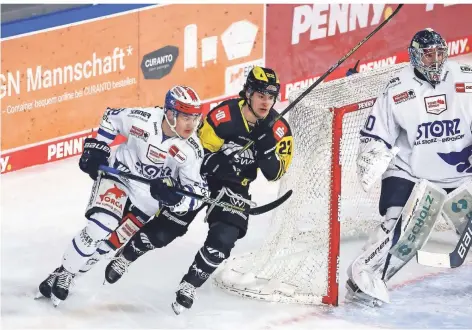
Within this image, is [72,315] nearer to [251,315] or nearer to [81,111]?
[251,315]

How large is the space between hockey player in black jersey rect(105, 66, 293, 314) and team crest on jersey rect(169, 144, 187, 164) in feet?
0.58

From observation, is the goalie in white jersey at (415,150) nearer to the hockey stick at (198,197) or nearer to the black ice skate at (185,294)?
the hockey stick at (198,197)

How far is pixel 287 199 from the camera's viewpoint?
7.29 m

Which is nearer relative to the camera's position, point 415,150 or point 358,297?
point 415,150

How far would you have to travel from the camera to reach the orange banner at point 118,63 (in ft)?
28.3

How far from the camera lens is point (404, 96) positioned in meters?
6.90

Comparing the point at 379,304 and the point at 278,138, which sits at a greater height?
the point at 278,138

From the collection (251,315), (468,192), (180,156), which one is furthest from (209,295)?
(468,192)

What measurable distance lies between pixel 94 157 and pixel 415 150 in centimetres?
149

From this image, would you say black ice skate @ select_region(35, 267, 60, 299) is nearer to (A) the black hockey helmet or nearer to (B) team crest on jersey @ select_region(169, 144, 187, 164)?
(B) team crest on jersey @ select_region(169, 144, 187, 164)

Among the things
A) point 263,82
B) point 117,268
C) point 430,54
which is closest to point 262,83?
point 263,82

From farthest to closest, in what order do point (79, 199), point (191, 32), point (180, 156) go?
point (191, 32)
point (79, 199)
point (180, 156)

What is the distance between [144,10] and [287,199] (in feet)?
7.05

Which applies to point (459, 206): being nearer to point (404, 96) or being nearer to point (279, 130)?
point (404, 96)
